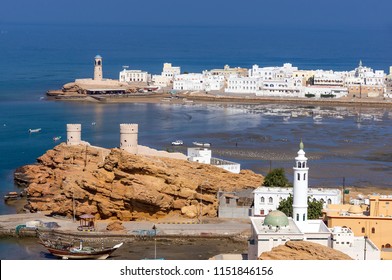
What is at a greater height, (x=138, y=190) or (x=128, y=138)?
(x=128, y=138)

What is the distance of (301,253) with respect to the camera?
13.2m

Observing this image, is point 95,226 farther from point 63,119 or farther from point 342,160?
point 63,119

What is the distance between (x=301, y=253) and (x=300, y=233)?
3.14 metres

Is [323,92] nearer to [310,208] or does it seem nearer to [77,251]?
[310,208]

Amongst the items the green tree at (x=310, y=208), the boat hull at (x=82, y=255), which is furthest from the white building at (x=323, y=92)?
the boat hull at (x=82, y=255)

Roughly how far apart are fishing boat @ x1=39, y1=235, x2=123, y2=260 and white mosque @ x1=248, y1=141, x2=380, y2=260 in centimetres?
343

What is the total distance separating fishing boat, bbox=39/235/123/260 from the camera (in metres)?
19.5

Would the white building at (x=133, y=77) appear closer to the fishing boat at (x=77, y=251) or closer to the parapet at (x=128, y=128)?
the parapet at (x=128, y=128)

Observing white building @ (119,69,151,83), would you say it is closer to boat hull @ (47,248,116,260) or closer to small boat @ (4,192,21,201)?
small boat @ (4,192,21,201)

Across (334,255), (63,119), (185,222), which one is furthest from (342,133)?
(334,255)

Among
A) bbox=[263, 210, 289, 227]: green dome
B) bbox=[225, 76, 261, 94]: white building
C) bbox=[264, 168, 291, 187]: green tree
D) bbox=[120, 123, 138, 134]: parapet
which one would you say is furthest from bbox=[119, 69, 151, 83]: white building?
bbox=[263, 210, 289, 227]: green dome

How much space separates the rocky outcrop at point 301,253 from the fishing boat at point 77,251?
6606mm

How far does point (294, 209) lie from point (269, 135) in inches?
868

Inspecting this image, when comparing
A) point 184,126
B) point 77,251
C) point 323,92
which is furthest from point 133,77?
point 77,251
